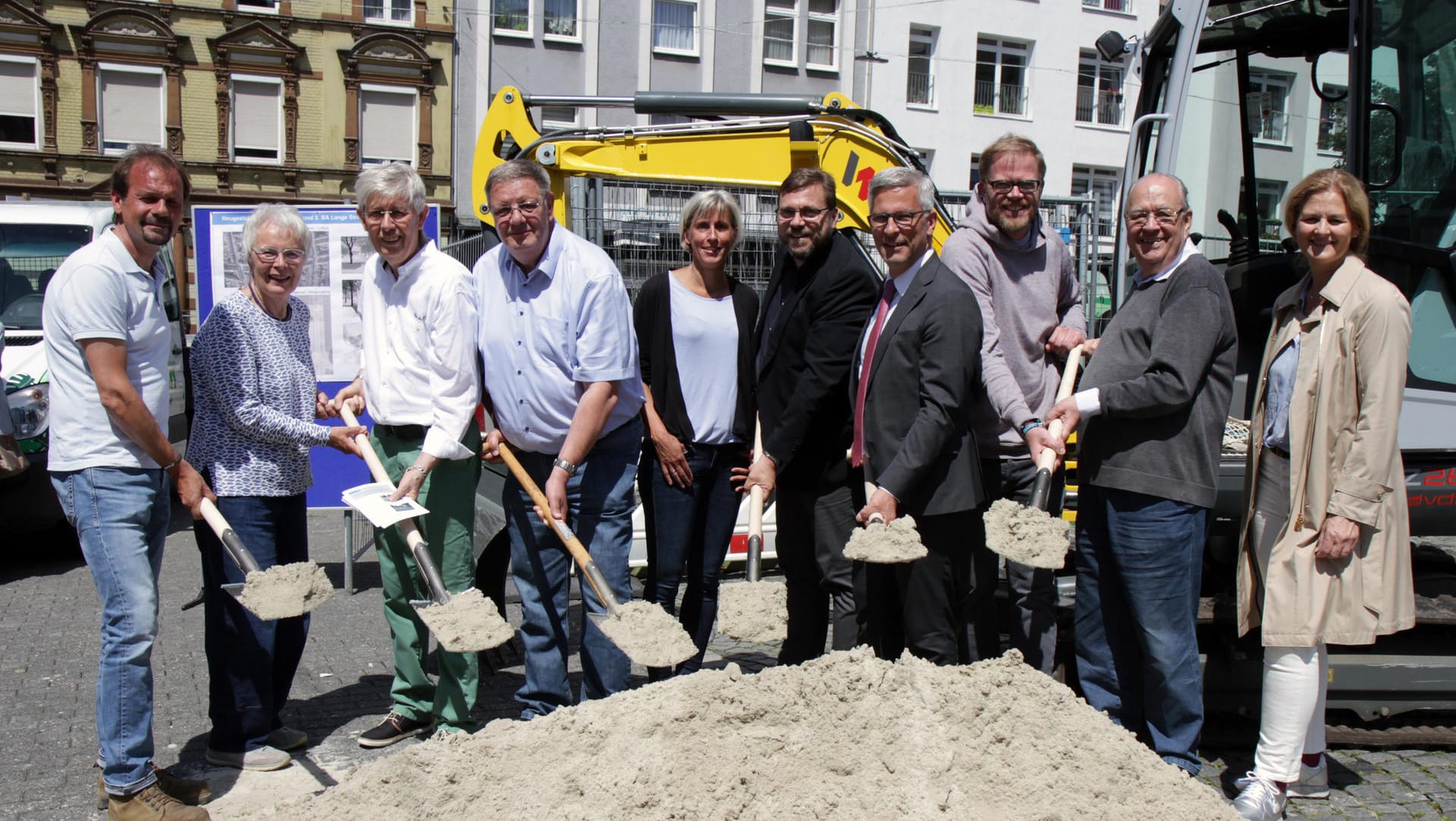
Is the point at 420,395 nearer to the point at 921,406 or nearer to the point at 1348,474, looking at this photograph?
the point at 921,406

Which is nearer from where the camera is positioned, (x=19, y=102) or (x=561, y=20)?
(x=19, y=102)

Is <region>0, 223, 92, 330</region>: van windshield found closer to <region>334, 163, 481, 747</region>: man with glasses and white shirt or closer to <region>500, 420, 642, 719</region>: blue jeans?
<region>334, 163, 481, 747</region>: man with glasses and white shirt

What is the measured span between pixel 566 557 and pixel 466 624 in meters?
0.60

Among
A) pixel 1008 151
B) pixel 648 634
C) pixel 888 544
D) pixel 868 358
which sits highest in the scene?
pixel 1008 151

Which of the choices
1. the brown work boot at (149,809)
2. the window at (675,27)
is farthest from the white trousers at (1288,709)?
the window at (675,27)

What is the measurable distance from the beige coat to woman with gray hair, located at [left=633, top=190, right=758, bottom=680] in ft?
6.25

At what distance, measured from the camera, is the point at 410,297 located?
12.8 ft

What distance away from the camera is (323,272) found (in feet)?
21.6

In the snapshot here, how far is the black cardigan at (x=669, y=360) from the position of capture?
4180 millimetres

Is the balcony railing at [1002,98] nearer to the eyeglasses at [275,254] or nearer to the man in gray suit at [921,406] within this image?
the man in gray suit at [921,406]

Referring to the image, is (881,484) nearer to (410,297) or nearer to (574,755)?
(574,755)

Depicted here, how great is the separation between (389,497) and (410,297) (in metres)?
0.72

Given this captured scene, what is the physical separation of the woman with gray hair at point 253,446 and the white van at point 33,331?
288cm

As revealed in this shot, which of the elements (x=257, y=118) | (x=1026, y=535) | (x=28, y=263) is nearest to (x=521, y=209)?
(x=1026, y=535)
